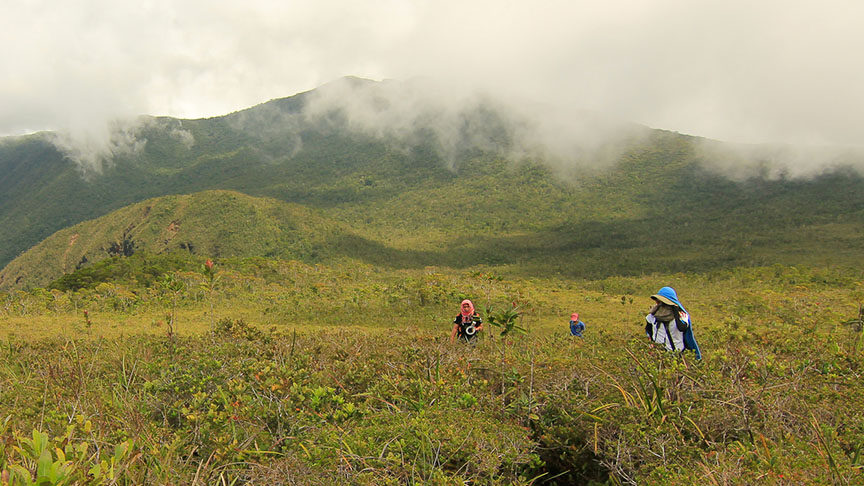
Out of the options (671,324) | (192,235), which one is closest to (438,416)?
(671,324)

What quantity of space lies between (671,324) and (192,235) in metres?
44.7

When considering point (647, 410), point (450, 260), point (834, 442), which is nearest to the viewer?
point (834, 442)

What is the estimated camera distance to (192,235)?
136 ft

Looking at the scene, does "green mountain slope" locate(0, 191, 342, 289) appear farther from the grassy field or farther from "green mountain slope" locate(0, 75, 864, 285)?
the grassy field

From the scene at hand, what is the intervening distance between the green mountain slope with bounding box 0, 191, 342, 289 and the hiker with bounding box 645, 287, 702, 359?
37.1m

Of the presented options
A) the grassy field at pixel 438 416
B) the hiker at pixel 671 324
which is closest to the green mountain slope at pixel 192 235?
the grassy field at pixel 438 416

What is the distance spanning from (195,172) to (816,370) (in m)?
111

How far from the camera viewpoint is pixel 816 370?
3.70 m

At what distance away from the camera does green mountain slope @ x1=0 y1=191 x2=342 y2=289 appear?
40.7 metres

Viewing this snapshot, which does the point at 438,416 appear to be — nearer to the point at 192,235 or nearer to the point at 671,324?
the point at 671,324

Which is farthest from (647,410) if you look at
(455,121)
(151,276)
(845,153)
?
(455,121)

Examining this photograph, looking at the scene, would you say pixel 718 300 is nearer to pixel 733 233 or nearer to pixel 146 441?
pixel 146 441

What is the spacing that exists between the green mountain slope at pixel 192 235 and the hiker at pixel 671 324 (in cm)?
3713

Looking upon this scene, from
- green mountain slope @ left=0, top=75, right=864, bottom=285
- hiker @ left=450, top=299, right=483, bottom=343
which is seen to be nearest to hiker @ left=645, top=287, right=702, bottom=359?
hiker @ left=450, top=299, right=483, bottom=343
